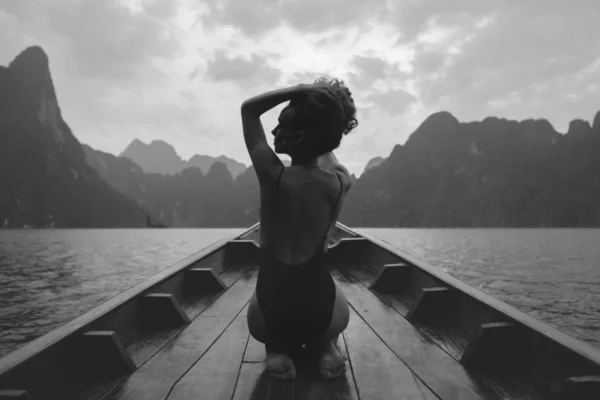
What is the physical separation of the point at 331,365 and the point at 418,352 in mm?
770

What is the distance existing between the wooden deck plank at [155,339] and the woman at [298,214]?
2.89 ft

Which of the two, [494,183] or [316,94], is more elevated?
[494,183]

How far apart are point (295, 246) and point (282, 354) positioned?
0.65 metres

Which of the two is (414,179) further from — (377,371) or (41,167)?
(377,371)

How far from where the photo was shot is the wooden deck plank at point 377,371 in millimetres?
2084

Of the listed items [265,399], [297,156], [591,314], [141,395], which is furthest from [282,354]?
[591,314]

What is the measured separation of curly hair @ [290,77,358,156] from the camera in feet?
6.64

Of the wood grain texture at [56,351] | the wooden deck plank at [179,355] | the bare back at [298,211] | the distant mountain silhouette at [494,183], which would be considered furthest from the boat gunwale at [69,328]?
the distant mountain silhouette at [494,183]

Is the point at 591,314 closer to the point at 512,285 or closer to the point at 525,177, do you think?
the point at 512,285

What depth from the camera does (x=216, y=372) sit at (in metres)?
2.33

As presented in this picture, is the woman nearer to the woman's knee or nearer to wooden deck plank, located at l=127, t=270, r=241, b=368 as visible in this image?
the woman's knee

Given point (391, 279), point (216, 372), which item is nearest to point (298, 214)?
point (216, 372)

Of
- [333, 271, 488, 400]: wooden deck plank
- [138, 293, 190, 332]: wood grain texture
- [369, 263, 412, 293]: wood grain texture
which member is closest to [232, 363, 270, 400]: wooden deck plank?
[333, 271, 488, 400]: wooden deck plank

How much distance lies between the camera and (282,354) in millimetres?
2256
